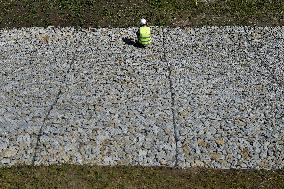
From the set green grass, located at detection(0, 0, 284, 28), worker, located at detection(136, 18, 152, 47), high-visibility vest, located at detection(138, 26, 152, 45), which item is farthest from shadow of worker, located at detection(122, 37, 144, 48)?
green grass, located at detection(0, 0, 284, 28)

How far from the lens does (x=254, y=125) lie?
57.5 feet

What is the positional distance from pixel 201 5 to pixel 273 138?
13.1 m

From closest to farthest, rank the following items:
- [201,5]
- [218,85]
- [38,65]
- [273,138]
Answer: [273,138] < [218,85] < [38,65] < [201,5]

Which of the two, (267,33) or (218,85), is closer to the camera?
(218,85)

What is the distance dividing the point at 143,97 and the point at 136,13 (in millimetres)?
9286

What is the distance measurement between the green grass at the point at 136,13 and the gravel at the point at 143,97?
3.36 feet

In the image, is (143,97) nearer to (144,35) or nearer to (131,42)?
(144,35)

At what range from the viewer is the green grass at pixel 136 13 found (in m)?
26.1

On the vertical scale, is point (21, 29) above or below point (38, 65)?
above

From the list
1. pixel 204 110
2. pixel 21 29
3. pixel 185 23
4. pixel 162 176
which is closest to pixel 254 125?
pixel 204 110

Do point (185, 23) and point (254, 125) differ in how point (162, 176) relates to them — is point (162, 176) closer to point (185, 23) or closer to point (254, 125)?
point (254, 125)

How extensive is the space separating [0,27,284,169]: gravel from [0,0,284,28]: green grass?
3.36 feet

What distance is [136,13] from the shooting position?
27016 millimetres

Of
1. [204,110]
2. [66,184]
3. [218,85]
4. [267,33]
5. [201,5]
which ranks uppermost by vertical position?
[201,5]
